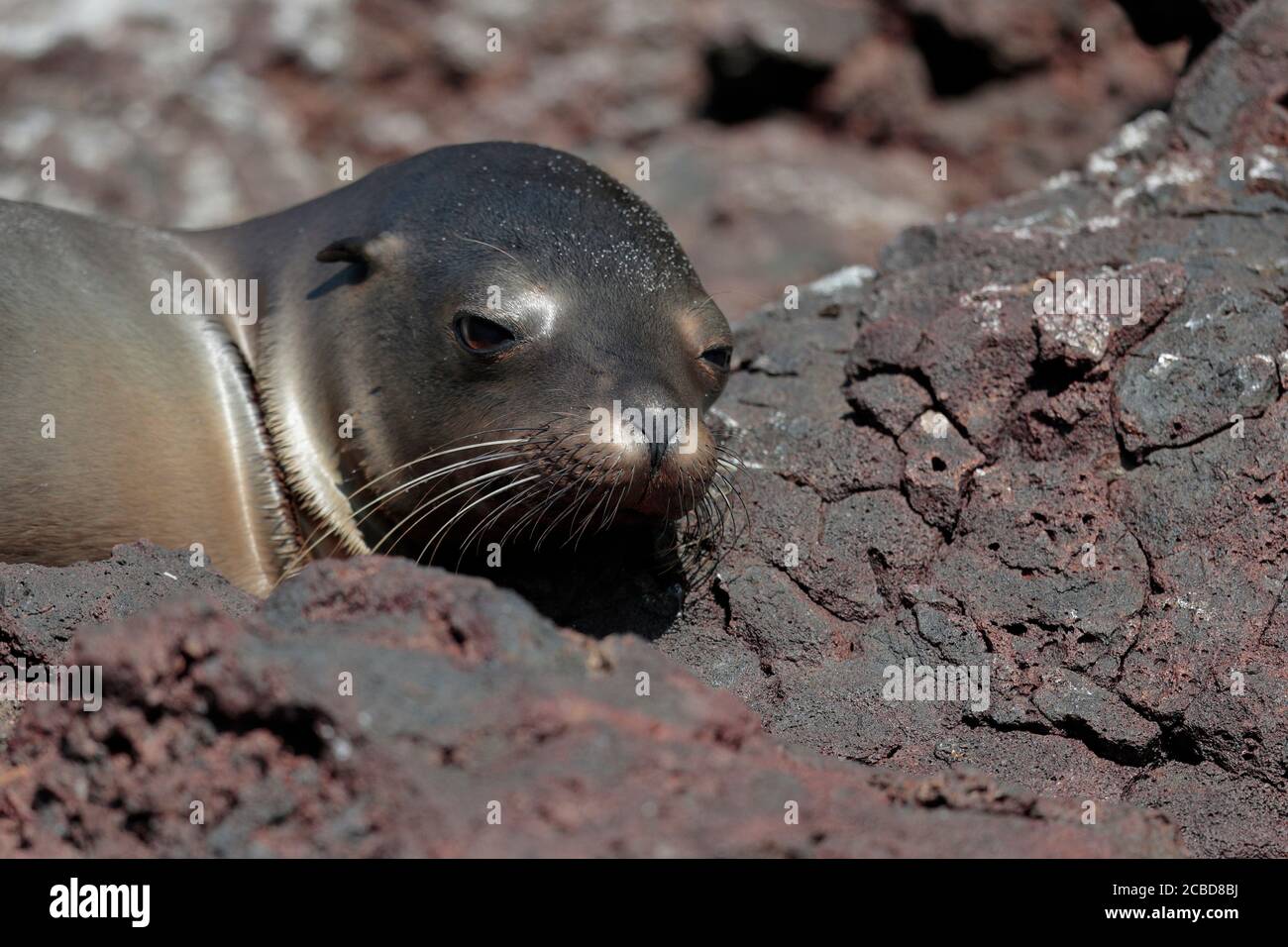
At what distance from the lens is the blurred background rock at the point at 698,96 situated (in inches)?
461

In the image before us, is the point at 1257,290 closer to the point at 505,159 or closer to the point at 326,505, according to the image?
the point at 505,159

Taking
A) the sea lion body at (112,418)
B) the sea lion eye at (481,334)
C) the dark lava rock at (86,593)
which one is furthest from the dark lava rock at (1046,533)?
the sea lion body at (112,418)

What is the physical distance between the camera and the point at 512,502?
4602 millimetres

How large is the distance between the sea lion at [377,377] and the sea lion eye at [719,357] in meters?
0.01

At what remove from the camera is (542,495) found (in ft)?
15.1

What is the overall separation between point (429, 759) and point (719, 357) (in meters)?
2.61

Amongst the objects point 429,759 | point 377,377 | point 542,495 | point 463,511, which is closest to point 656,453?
point 542,495

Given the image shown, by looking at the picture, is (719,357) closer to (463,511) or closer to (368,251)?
(463,511)

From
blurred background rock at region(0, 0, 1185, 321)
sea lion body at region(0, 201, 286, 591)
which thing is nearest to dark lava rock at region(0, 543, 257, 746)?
sea lion body at region(0, 201, 286, 591)

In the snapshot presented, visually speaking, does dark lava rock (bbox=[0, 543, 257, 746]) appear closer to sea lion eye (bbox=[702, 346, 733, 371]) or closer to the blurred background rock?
sea lion eye (bbox=[702, 346, 733, 371])

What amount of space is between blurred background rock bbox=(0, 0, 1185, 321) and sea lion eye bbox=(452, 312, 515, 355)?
23.1ft

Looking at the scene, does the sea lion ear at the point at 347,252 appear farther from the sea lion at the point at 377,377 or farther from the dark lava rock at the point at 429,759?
the dark lava rock at the point at 429,759

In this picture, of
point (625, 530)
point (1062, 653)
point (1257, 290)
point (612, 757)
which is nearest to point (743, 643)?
point (625, 530)
